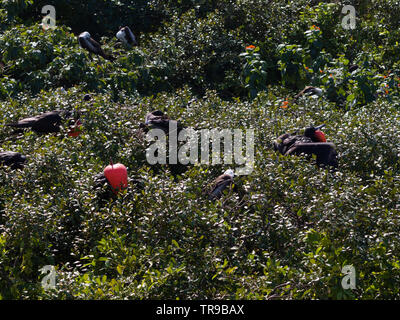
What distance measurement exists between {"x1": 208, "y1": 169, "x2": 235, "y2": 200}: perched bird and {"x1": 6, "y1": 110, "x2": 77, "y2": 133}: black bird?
1937 mm

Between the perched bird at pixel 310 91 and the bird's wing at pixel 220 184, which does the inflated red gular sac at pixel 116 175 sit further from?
the perched bird at pixel 310 91

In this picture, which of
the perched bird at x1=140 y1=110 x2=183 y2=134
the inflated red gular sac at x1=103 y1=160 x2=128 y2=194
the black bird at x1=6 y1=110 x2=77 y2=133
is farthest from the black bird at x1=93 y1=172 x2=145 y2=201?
the black bird at x1=6 y1=110 x2=77 y2=133

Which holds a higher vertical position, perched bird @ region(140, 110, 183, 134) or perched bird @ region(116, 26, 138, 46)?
perched bird @ region(116, 26, 138, 46)

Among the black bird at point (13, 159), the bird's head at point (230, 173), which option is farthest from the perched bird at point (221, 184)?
the black bird at point (13, 159)

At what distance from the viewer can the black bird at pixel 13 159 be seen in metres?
5.02

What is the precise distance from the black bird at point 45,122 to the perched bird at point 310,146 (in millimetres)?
2193

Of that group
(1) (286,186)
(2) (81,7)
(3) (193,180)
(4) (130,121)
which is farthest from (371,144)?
(2) (81,7)

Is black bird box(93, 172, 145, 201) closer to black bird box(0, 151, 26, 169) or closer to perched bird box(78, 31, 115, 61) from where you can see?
black bird box(0, 151, 26, 169)

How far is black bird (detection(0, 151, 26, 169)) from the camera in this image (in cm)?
502

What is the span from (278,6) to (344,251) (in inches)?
259

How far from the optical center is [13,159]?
200 inches

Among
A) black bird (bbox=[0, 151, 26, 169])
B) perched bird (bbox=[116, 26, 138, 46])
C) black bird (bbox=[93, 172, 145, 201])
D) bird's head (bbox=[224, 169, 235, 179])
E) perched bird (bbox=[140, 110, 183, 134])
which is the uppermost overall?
perched bird (bbox=[116, 26, 138, 46])

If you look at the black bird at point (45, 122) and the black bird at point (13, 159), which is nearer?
the black bird at point (13, 159)

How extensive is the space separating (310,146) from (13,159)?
103 inches
